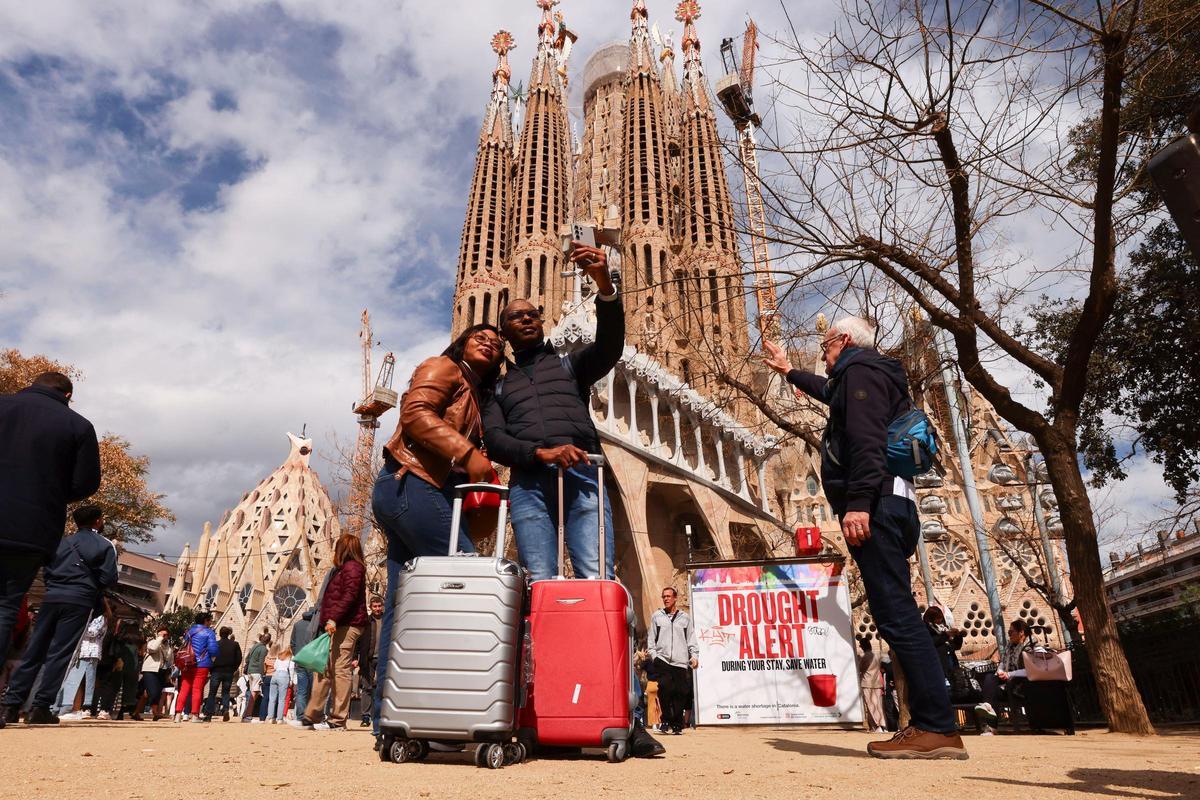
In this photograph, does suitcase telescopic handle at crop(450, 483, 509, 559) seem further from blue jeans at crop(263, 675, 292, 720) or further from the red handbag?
blue jeans at crop(263, 675, 292, 720)

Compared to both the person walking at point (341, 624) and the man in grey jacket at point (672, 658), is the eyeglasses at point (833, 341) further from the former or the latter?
the man in grey jacket at point (672, 658)

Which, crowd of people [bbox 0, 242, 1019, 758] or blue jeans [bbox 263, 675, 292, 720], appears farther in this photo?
blue jeans [bbox 263, 675, 292, 720]

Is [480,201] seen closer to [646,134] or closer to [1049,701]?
[646,134]

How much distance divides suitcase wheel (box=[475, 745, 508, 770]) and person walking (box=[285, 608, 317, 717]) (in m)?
5.03

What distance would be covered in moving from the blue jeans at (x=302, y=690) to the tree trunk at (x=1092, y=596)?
7576mm

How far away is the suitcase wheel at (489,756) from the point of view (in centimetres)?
274

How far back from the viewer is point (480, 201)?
2121 inches

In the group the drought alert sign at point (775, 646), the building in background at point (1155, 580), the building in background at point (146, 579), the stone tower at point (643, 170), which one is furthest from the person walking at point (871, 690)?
the building in background at point (146, 579)

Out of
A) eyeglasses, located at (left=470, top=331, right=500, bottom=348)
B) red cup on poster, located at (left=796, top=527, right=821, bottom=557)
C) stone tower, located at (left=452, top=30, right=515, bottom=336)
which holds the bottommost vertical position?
eyeglasses, located at (left=470, top=331, right=500, bottom=348)

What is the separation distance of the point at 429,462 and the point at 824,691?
557 cm

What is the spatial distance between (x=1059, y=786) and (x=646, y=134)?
54841mm

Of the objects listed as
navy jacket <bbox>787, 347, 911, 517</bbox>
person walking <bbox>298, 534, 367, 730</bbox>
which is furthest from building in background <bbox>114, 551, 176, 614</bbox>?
navy jacket <bbox>787, 347, 911, 517</bbox>

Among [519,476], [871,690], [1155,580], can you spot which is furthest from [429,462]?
[1155,580]

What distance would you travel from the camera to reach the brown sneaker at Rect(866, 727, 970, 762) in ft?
10.8
